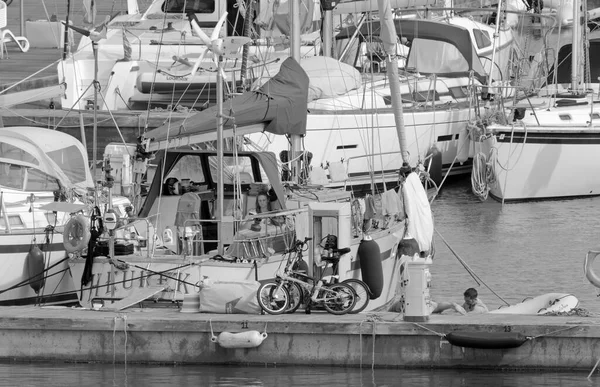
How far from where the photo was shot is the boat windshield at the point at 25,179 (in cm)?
2289

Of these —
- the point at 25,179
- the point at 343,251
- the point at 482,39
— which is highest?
the point at 482,39

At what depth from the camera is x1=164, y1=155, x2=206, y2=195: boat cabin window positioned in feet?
69.8

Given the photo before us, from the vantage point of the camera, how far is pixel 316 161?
3231cm

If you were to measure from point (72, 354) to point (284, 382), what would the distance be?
2.73m

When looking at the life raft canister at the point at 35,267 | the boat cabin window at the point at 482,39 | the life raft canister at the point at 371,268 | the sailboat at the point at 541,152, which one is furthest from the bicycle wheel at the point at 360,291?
the boat cabin window at the point at 482,39

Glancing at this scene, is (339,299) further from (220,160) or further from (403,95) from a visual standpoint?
(403,95)

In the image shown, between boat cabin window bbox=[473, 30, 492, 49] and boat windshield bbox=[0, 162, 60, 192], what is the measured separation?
19.2m

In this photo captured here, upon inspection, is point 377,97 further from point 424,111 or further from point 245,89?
point 245,89

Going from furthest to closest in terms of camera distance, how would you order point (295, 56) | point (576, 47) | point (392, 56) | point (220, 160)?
point (576, 47) < point (295, 56) < point (392, 56) < point (220, 160)

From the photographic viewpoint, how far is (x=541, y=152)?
34.1m

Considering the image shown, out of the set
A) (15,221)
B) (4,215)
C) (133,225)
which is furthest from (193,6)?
(133,225)

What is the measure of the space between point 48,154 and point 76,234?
4.00 metres

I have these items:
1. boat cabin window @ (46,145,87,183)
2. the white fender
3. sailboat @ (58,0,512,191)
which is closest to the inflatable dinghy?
the white fender

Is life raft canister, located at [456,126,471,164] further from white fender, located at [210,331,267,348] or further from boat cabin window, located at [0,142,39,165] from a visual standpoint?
white fender, located at [210,331,267,348]
